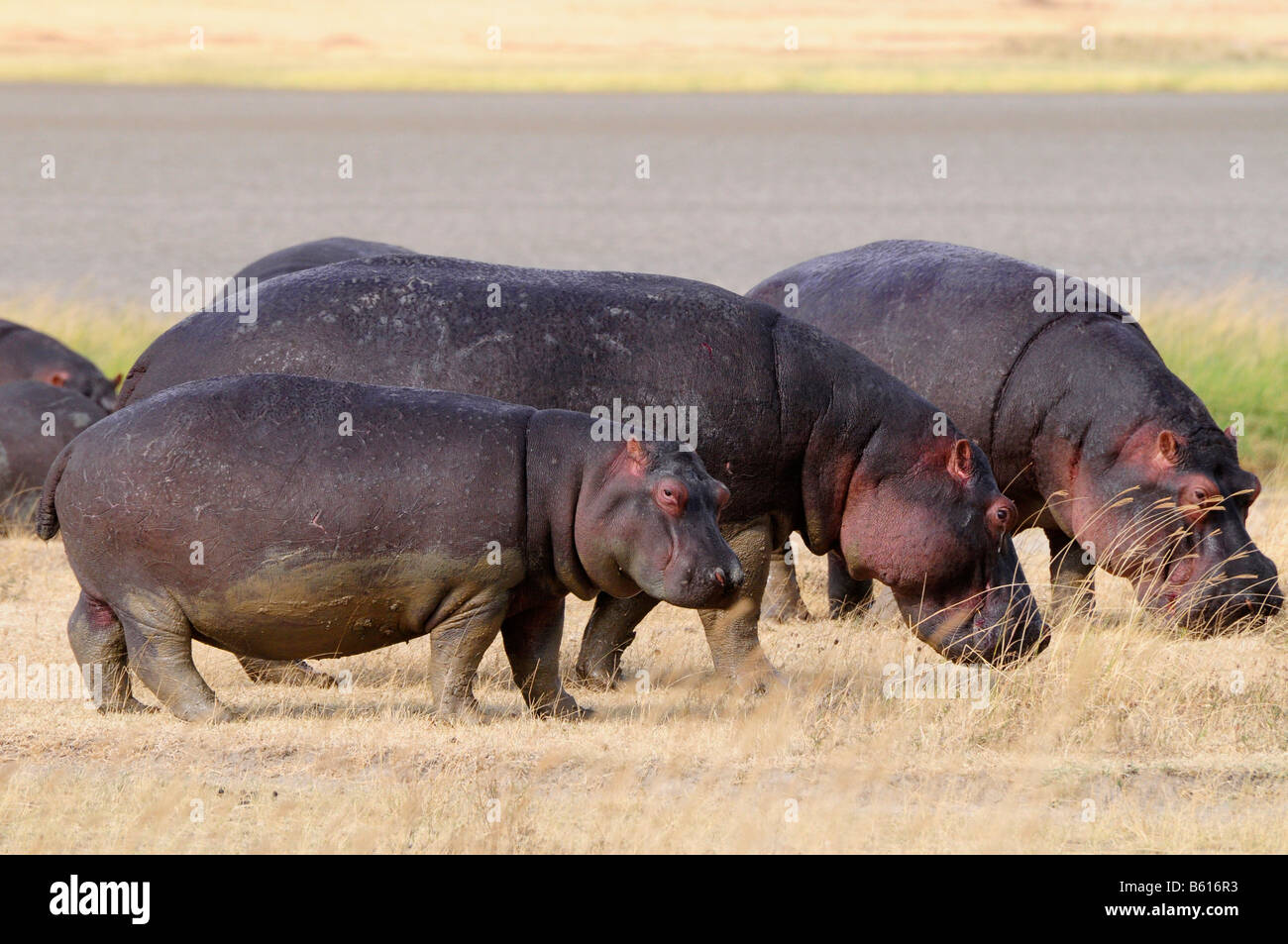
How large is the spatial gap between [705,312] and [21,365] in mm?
8093

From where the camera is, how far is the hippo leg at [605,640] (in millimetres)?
9047

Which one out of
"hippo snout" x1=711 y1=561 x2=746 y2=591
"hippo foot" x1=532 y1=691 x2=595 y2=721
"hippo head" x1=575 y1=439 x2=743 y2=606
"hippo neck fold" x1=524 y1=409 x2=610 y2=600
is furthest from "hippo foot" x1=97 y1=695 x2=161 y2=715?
"hippo snout" x1=711 y1=561 x2=746 y2=591

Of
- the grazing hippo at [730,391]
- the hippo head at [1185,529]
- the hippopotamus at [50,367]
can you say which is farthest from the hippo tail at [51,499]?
the hippopotamus at [50,367]

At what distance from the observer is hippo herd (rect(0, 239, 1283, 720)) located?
760 cm

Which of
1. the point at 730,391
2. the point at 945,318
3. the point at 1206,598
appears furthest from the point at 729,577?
the point at 945,318

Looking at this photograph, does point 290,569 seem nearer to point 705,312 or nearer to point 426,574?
point 426,574

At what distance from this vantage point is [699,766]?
24.1 ft

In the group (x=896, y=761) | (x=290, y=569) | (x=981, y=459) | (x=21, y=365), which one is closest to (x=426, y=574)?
(x=290, y=569)

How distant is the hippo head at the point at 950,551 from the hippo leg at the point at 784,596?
2.29 meters

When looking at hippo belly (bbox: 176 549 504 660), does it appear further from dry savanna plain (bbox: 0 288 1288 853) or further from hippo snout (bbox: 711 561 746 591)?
hippo snout (bbox: 711 561 746 591)

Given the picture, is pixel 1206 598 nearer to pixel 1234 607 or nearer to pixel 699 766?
pixel 1234 607

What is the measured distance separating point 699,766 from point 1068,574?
3757mm

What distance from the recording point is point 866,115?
12950 cm

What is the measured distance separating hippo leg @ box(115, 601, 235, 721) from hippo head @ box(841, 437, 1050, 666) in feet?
9.28
